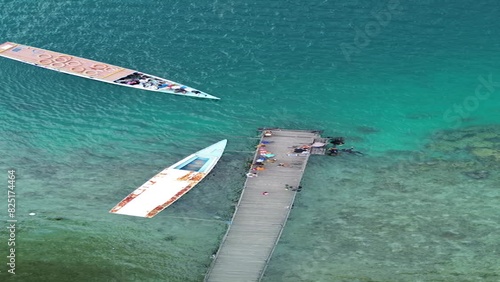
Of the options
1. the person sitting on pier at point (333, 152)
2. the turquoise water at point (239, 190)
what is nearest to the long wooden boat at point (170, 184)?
the turquoise water at point (239, 190)

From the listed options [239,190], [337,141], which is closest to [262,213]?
[239,190]

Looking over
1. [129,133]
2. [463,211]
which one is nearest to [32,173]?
[129,133]

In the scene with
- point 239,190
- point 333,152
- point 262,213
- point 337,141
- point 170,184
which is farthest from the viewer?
point 337,141

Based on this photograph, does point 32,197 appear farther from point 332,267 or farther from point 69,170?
point 332,267

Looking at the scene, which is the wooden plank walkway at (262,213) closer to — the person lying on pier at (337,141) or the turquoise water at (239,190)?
the turquoise water at (239,190)

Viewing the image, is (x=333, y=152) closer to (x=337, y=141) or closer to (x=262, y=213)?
(x=337, y=141)
